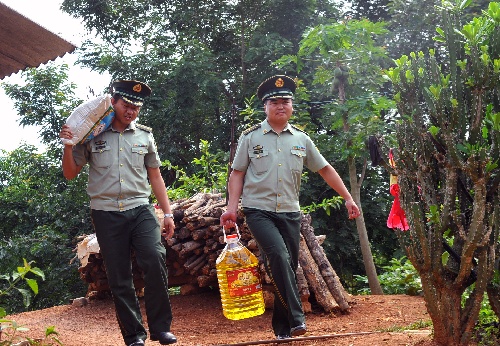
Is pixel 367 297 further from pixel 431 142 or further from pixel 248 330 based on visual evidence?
pixel 431 142

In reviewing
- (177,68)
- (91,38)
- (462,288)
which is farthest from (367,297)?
(91,38)

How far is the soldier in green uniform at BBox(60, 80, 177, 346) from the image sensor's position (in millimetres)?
4742

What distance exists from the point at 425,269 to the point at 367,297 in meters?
5.01

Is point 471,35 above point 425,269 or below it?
above

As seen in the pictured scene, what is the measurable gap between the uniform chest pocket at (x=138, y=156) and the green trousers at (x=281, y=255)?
38.1 inches

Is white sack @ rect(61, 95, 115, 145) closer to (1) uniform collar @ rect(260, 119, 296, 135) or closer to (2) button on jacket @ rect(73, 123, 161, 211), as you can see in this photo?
(2) button on jacket @ rect(73, 123, 161, 211)

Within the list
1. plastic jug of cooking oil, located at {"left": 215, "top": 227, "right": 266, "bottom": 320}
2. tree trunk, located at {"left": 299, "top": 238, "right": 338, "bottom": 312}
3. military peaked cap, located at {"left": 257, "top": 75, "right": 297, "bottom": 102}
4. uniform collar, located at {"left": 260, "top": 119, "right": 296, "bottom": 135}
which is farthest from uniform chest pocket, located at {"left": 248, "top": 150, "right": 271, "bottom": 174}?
tree trunk, located at {"left": 299, "top": 238, "right": 338, "bottom": 312}

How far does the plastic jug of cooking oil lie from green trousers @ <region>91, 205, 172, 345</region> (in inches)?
35.8

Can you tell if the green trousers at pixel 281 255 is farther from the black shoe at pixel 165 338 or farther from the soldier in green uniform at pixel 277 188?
the black shoe at pixel 165 338

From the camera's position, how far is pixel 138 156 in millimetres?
4961

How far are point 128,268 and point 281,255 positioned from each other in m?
1.18

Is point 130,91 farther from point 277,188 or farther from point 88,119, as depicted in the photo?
point 277,188

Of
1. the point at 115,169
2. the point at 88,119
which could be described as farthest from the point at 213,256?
the point at 88,119

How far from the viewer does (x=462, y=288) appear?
423 cm
